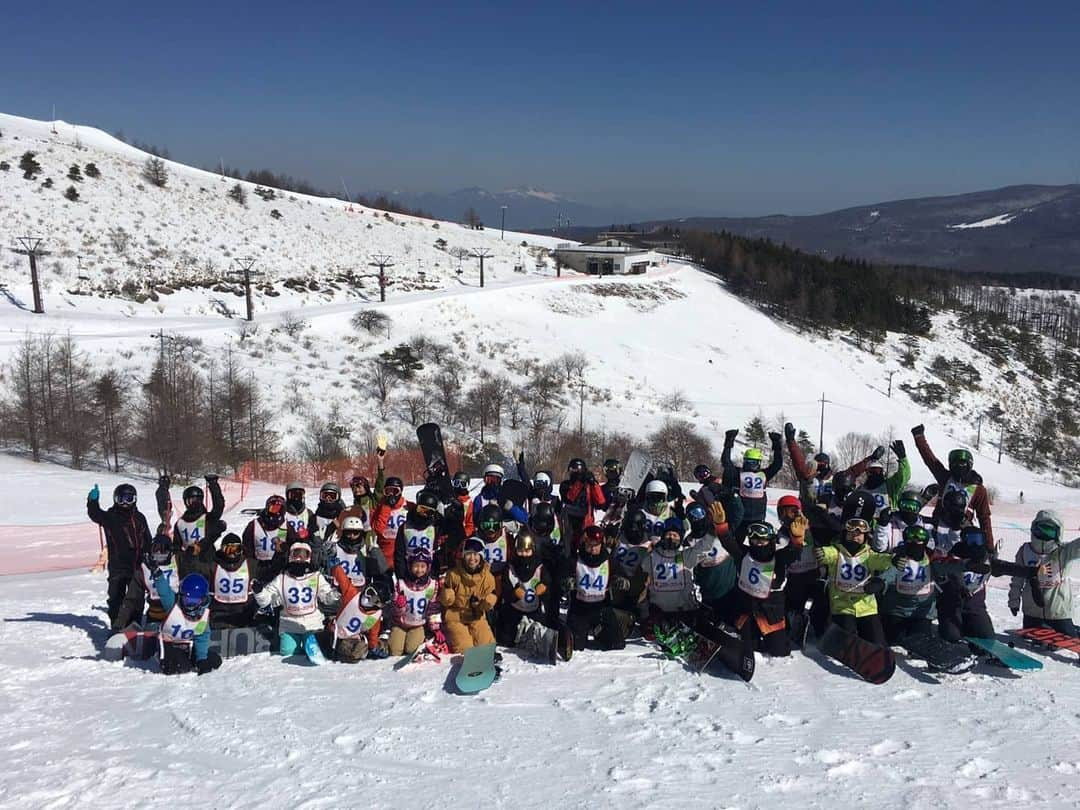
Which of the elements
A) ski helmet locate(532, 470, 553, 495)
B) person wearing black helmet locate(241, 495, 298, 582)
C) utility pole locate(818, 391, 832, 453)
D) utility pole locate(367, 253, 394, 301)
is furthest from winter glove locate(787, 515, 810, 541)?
utility pole locate(367, 253, 394, 301)

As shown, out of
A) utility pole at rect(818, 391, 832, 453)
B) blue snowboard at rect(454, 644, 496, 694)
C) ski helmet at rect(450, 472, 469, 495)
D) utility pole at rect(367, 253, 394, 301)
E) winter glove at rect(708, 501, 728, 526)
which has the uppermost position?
utility pole at rect(367, 253, 394, 301)

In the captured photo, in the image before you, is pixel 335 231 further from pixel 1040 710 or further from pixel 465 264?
pixel 1040 710

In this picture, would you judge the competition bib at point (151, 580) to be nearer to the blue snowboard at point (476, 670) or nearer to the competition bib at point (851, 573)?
the blue snowboard at point (476, 670)

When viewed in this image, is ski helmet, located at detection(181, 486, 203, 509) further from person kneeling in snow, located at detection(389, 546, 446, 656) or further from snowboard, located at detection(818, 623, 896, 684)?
snowboard, located at detection(818, 623, 896, 684)

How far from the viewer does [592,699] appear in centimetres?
658

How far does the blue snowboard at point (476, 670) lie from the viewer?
263 inches

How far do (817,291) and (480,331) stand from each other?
47.6m

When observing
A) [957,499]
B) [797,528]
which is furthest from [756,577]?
[957,499]

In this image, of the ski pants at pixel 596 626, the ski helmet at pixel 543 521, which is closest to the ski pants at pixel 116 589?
the ski helmet at pixel 543 521

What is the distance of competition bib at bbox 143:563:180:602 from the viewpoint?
23.9 ft

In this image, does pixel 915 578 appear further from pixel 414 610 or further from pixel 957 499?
pixel 414 610

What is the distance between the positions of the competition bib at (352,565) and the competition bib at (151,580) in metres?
1.54

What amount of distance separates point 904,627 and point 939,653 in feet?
1.51

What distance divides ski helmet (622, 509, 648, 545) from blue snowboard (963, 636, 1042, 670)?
329cm
